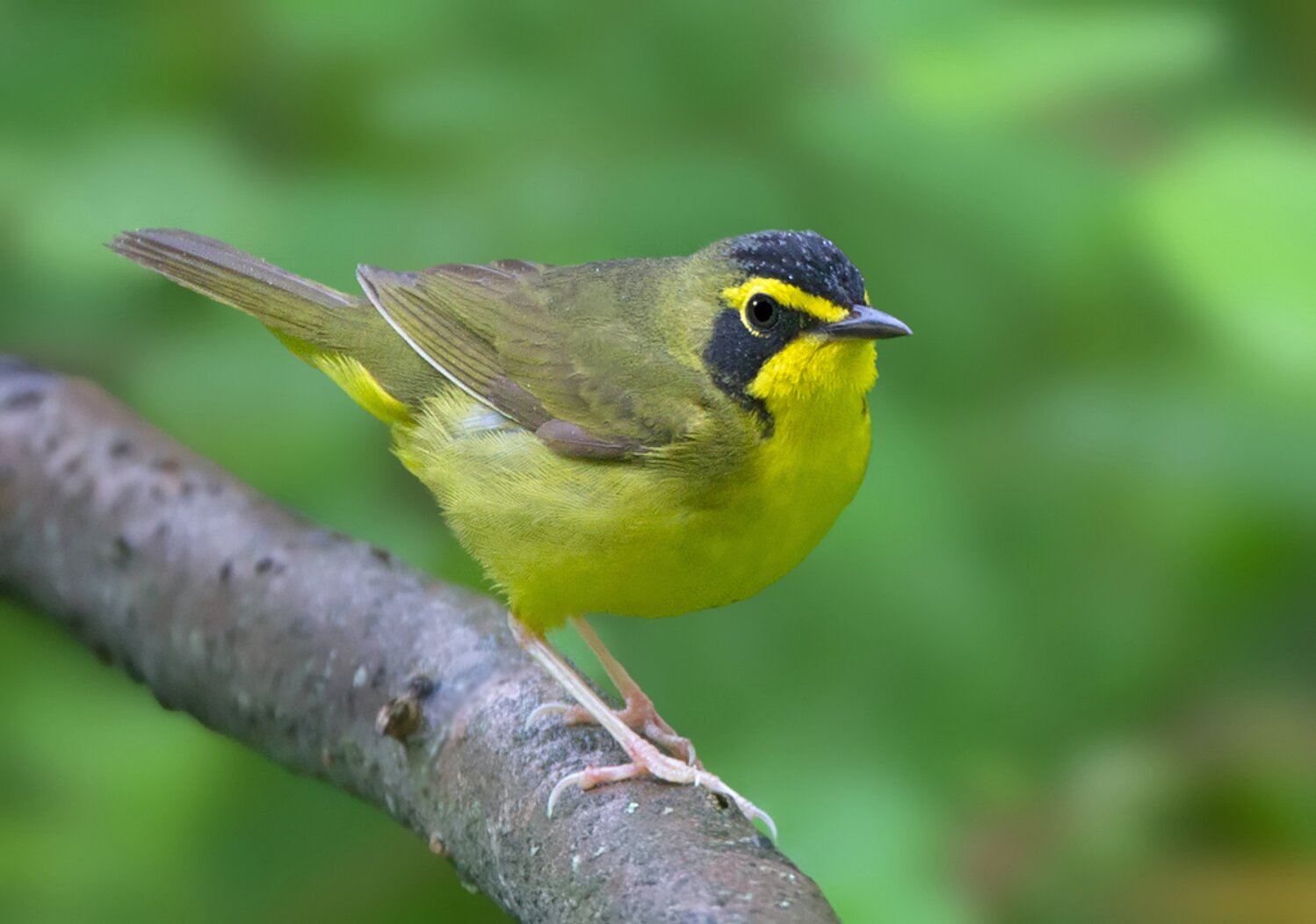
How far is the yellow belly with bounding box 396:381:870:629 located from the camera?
10.2ft

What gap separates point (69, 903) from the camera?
354 centimetres

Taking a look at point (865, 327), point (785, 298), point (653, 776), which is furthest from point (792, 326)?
point (653, 776)

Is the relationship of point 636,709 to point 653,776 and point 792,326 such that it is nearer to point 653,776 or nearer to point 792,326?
point 653,776

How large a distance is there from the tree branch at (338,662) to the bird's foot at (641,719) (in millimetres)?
46

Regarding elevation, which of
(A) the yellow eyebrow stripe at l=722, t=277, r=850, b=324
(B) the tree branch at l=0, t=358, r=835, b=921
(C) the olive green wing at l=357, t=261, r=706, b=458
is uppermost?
(A) the yellow eyebrow stripe at l=722, t=277, r=850, b=324

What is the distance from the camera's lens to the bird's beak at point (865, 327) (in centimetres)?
304

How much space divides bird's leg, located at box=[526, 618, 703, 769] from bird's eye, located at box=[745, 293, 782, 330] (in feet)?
2.76

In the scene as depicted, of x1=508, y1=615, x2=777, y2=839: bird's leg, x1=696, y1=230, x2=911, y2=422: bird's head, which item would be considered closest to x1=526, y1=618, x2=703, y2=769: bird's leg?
x1=508, y1=615, x2=777, y2=839: bird's leg

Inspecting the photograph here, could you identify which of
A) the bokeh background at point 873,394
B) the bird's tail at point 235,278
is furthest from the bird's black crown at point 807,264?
the bird's tail at point 235,278

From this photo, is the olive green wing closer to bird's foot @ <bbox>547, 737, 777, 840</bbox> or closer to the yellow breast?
the yellow breast

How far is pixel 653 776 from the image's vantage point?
116 inches

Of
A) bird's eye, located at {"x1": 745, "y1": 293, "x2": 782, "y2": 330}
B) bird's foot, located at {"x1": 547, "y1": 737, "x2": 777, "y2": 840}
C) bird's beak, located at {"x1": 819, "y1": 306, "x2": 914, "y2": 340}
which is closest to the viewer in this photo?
bird's foot, located at {"x1": 547, "y1": 737, "x2": 777, "y2": 840}

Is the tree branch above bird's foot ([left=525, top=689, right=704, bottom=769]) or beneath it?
beneath

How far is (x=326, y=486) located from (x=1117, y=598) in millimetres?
2058
